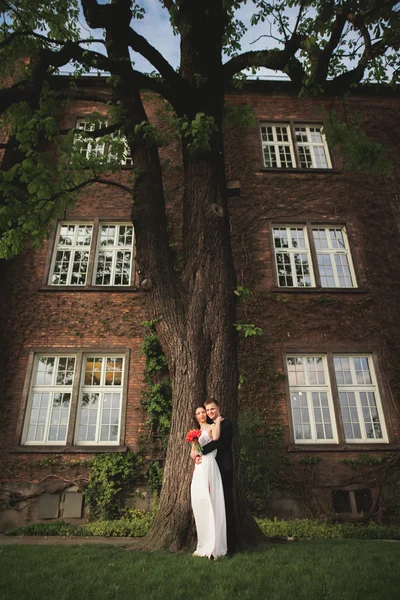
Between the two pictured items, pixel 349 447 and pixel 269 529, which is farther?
pixel 349 447

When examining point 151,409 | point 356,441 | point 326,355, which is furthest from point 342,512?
point 151,409

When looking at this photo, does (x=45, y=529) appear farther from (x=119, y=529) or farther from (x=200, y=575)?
(x=200, y=575)

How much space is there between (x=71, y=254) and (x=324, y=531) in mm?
9183

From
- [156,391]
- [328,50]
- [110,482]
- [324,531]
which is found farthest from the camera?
[156,391]

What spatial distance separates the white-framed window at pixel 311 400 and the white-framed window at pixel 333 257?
236 cm

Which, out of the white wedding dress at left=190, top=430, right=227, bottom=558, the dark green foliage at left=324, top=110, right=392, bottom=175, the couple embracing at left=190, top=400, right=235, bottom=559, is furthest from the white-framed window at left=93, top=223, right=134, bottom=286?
the white wedding dress at left=190, top=430, right=227, bottom=558

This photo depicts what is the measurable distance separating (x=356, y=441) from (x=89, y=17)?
10295mm

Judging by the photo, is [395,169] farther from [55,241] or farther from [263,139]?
[55,241]

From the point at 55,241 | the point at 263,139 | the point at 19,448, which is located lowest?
the point at 19,448

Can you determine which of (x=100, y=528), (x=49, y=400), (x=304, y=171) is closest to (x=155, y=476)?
(x=100, y=528)

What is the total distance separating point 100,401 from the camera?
1028 cm

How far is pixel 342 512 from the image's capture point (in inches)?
368

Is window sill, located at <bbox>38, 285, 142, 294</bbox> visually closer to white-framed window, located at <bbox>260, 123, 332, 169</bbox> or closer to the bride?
white-framed window, located at <bbox>260, 123, 332, 169</bbox>

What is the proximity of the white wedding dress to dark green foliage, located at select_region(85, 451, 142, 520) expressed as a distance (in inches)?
191
